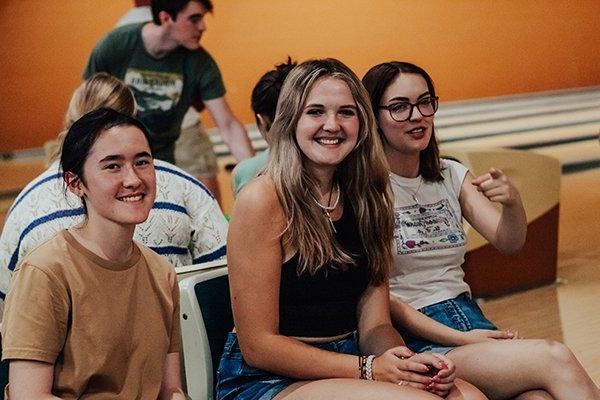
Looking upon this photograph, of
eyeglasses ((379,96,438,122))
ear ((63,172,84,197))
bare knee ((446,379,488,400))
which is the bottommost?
bare knee ((446,379,488,400))

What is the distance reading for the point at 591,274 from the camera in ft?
16.4

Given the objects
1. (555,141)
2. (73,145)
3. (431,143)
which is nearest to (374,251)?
(431,143)

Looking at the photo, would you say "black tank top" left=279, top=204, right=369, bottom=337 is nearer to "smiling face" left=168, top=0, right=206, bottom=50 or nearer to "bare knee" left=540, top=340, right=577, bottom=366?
"bare knee" left=540, top=340, right=577, bottom=366

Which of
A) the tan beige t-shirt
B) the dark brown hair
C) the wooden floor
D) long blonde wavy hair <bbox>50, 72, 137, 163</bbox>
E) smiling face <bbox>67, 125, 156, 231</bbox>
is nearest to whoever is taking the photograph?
the tan beige t-shirt

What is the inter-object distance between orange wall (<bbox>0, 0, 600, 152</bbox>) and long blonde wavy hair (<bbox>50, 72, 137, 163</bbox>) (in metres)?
5.75

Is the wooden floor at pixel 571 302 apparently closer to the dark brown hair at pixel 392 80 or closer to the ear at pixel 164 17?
the dark brown hair at pixel 392 80

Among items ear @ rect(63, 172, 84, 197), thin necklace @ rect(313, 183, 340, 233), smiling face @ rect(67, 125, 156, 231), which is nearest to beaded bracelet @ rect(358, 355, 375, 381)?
thin necklace @ rect(313, 183, 340, 233)

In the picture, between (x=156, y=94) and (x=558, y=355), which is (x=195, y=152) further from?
(x=558, y=355)

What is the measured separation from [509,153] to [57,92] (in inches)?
211

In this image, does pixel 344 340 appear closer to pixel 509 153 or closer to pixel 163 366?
pixel 163 366

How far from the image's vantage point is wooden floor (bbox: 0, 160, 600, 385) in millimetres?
4039

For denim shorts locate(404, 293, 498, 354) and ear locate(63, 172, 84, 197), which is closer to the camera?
ear locate(63, 172, 84, 197)

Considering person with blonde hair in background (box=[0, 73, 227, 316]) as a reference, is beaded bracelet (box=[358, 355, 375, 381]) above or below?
below

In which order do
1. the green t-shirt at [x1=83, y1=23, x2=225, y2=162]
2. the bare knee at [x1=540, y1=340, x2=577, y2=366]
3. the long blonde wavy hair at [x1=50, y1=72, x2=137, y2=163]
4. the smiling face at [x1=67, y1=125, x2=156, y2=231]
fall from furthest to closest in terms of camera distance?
the green t-shirt at [x1=83, y1=23, x2=225, y2=162], the long blonde wavy hair at [x1=50, y1=72, x2=137, y2=163], the bare knee at [x1=540, y1=340, x2=577, y2=366], the smiling face at [x1=67, y1=125, x2=156, y2=231]
